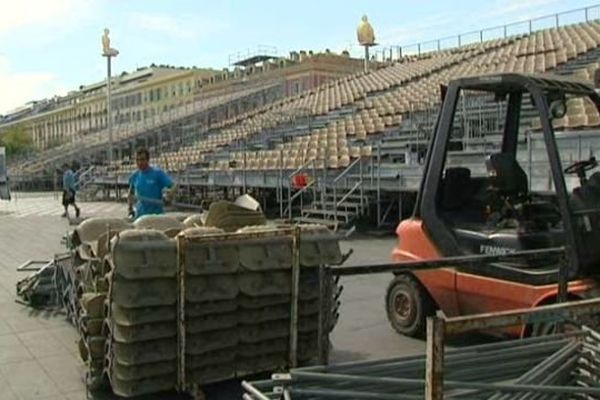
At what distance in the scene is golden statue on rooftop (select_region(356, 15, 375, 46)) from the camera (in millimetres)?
44750

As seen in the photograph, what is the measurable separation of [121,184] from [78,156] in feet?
69.4

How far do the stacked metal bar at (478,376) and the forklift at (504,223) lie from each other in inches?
42.0

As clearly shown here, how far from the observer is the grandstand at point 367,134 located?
1480 cm

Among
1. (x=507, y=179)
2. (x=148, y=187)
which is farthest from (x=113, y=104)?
(x=507, y=179)

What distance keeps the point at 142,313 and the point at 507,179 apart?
10.1 ft

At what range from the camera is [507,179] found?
5516 millimetres

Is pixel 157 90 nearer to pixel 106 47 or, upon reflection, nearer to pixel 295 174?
pixel 106 47

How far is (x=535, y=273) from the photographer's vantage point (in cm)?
512

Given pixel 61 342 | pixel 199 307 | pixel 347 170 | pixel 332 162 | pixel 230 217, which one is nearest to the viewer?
pixel 199 307

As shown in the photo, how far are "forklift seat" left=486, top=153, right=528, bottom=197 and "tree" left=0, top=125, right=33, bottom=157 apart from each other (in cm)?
8755

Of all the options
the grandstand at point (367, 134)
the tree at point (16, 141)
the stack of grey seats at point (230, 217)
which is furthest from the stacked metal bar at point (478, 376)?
the tree at point (16, 141)

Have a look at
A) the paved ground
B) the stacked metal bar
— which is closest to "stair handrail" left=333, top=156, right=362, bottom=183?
the paved ground

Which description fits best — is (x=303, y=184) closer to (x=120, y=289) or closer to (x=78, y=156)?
(x=120, y=289)

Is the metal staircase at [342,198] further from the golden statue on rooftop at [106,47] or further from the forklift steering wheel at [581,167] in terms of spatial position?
the golden statue on rooftop at [106,47]
